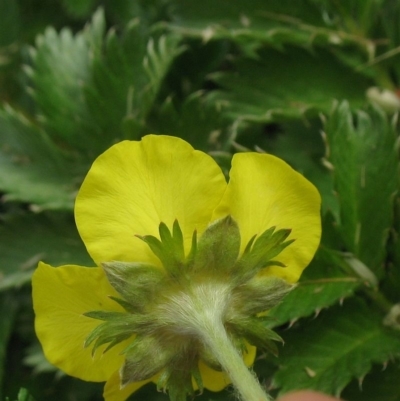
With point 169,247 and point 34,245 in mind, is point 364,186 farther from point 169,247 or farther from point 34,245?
point 34,245

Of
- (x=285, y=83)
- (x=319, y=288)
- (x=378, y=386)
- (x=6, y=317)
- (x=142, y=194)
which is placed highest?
(x=142, y=194)

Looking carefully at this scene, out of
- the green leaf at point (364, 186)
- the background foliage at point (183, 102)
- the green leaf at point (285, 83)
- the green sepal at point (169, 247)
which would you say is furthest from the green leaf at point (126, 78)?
the green sepal at point (169, 247)

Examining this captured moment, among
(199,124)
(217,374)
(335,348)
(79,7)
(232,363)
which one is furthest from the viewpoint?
(79,7)

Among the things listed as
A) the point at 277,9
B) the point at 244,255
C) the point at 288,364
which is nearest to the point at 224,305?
the point at 244,255

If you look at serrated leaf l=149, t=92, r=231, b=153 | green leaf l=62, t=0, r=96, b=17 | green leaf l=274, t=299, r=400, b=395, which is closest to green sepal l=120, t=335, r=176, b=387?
Answer: green leaf l=274, t=299, r=400, b=395

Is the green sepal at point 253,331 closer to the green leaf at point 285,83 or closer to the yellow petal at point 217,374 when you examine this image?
the yellow petal at point 217,374

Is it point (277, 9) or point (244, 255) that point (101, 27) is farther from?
Result: point (244, 255)

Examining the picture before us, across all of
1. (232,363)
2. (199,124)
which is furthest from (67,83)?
(232,363)
